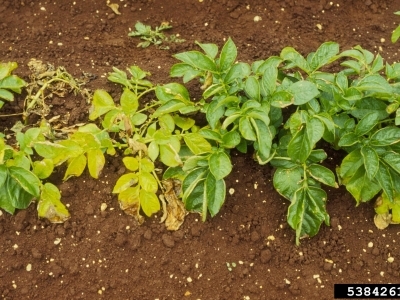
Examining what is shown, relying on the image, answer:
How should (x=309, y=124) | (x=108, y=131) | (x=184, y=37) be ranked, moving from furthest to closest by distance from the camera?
(x=184, y=37)
(x=108, y=131)
(x=309, y=124)

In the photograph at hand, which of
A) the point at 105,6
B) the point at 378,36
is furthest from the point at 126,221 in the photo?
the point at 378,36

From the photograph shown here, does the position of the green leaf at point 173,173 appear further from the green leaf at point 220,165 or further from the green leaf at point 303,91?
the green leaf at point 303,91

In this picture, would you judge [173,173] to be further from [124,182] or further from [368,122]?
[368,122]

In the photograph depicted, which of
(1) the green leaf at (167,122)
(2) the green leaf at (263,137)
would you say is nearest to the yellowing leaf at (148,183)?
(1) the green leaf at (167,122)

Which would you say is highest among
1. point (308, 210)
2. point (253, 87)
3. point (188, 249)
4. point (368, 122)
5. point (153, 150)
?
point (253, 87)

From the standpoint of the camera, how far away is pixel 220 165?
2.28 m

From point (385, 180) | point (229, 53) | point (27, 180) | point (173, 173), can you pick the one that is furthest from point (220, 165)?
point (27, 180)

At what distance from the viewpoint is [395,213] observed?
2.43 m

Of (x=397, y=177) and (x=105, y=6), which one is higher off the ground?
(x=105, y=6)

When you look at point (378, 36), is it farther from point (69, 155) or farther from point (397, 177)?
point (69, 155)

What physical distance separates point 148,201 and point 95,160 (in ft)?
0.95

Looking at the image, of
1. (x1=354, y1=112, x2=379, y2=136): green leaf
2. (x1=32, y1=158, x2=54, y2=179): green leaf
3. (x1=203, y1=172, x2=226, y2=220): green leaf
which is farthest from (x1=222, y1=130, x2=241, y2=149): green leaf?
(x1=32, y1=158, x2=54, y2=179): green leaf

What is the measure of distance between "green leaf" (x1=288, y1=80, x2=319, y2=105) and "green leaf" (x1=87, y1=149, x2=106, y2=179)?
2.77 ft

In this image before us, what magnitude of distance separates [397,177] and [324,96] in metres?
0.45
